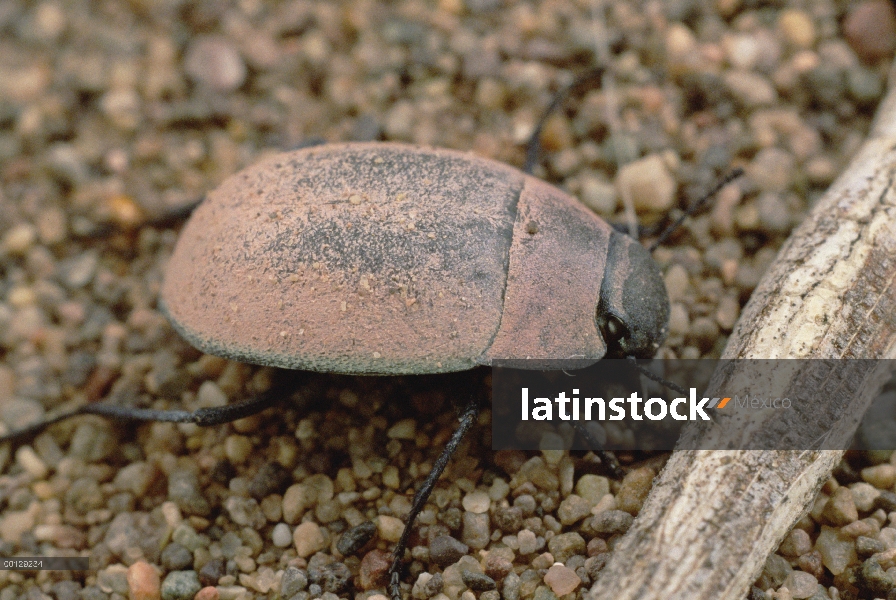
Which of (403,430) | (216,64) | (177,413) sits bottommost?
(403,430)

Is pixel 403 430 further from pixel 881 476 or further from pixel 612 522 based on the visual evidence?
pixel 881 476

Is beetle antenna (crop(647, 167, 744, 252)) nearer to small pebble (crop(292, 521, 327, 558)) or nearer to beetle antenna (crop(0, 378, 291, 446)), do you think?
beetle antenna (crop(0, 378, 291, 446))

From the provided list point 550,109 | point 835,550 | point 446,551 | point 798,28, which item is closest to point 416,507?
point 446,551

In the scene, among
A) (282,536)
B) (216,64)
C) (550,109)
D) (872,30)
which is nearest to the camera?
(282,536)

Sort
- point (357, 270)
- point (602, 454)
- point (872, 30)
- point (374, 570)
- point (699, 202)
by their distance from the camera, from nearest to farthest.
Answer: point (357, 270)
point (374, 570)
point (602, 454)
point (699, 202)
point (872, 30)

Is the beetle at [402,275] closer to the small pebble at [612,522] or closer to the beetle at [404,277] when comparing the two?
the beetle at [404,277]

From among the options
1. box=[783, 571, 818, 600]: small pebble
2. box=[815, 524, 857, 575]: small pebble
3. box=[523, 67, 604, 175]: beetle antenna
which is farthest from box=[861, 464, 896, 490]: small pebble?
box=[523, 67, 604, 175]: beetle antenna
